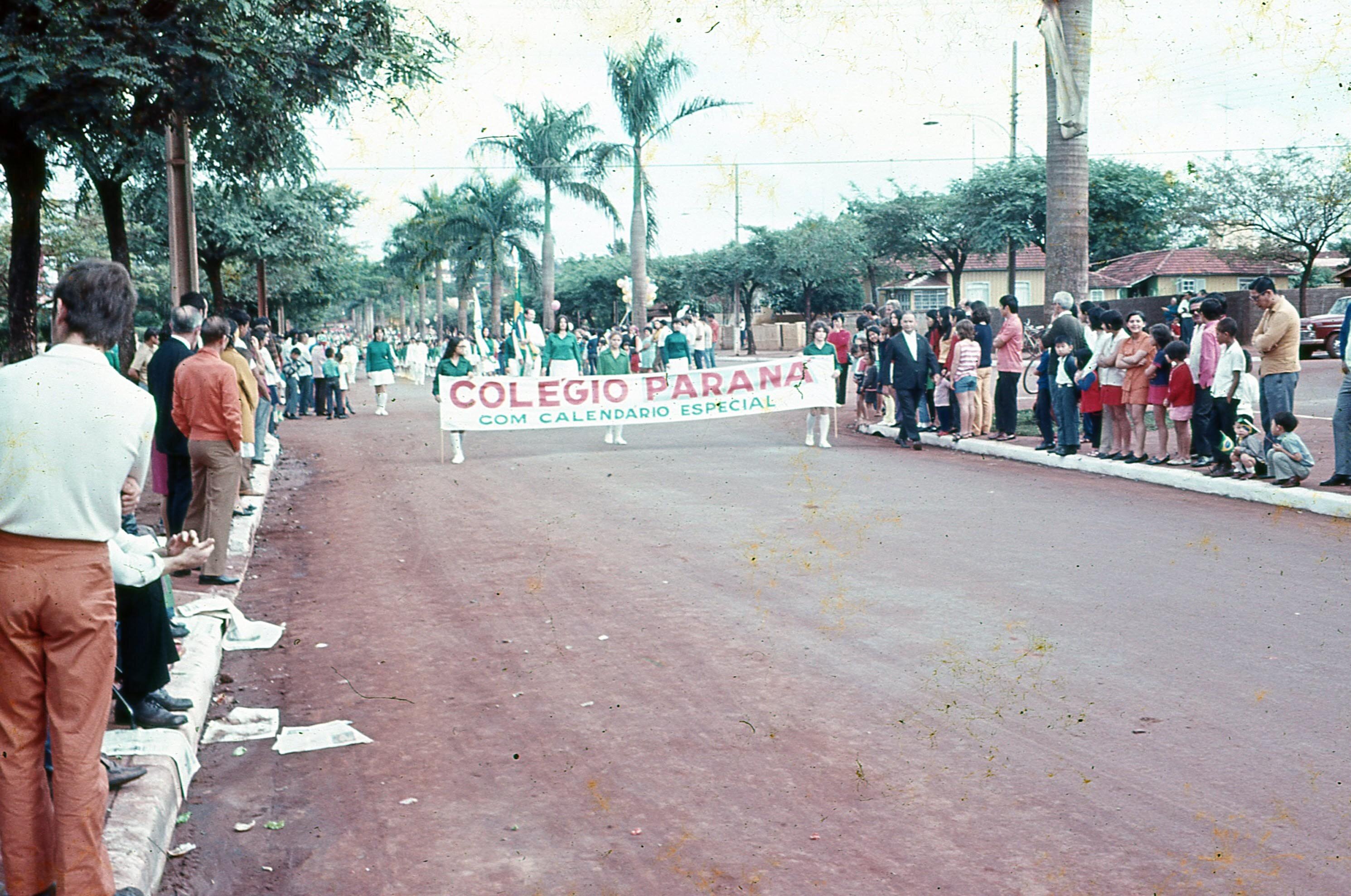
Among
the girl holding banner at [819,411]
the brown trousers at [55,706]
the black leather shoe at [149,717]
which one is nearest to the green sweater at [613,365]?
the girl holding banner at [819,411]

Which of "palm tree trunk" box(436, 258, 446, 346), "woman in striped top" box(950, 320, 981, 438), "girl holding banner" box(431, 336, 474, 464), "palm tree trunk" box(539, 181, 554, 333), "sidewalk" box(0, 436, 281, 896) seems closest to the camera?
"sidewalk" box(0, 436, 281, 896)

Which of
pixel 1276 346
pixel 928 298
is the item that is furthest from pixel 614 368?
pixel 928 298

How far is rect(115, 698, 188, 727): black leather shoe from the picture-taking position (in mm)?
5191

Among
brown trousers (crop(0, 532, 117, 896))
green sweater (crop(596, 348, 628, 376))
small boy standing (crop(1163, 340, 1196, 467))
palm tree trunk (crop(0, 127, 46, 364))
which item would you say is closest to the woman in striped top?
small boy standing (crop(1163, 340, 1196, 467))

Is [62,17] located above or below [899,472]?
above

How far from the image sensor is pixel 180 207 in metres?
15.0

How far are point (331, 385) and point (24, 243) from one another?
37.0 ft

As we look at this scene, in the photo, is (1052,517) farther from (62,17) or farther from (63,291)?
(62,17)

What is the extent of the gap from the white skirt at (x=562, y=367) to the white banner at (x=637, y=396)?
60.3 inches

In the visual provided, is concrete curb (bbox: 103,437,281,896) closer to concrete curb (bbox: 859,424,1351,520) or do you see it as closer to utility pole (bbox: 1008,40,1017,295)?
concrete curb (bbox: 859,424,1351,520)

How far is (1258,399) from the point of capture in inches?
488

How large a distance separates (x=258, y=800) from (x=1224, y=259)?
2207 inches

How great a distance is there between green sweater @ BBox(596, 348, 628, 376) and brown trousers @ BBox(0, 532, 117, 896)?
14791 millimetres

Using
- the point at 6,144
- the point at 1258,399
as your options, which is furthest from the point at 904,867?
the point at 6,144
